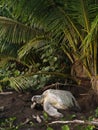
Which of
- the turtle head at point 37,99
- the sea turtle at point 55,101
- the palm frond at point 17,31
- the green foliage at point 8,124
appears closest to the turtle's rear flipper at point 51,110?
the sea turtle at point 55,101

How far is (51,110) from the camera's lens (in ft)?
17.7

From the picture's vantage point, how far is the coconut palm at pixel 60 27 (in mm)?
5511

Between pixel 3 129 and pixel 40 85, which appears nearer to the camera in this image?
pixel 3 129

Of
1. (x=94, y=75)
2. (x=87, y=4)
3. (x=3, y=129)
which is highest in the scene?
(x=87, y=4)

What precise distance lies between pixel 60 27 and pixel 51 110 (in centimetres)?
146

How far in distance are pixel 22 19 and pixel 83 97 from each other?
5.78 feet

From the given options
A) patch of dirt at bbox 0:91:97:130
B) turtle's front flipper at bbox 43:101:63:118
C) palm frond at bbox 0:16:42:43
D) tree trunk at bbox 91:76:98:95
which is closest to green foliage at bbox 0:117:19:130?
patch of dirt at bbox 0:91:97:130

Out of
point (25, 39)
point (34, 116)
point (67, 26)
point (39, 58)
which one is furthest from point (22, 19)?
point (34, 116)

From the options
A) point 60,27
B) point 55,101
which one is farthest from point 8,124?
point 60,27

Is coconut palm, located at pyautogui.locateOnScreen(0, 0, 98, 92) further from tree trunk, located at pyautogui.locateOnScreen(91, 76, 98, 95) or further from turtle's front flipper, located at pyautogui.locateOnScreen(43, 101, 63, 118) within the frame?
turtle's front flipper, located at pyautogui.locateOnScreen(43, 101, 63, 118)

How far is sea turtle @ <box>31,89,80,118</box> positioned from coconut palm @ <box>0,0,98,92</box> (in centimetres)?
50

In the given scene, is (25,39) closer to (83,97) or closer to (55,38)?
(55,38)

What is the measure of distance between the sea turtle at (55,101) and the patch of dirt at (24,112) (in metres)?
0.10

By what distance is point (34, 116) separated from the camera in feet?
17.1
